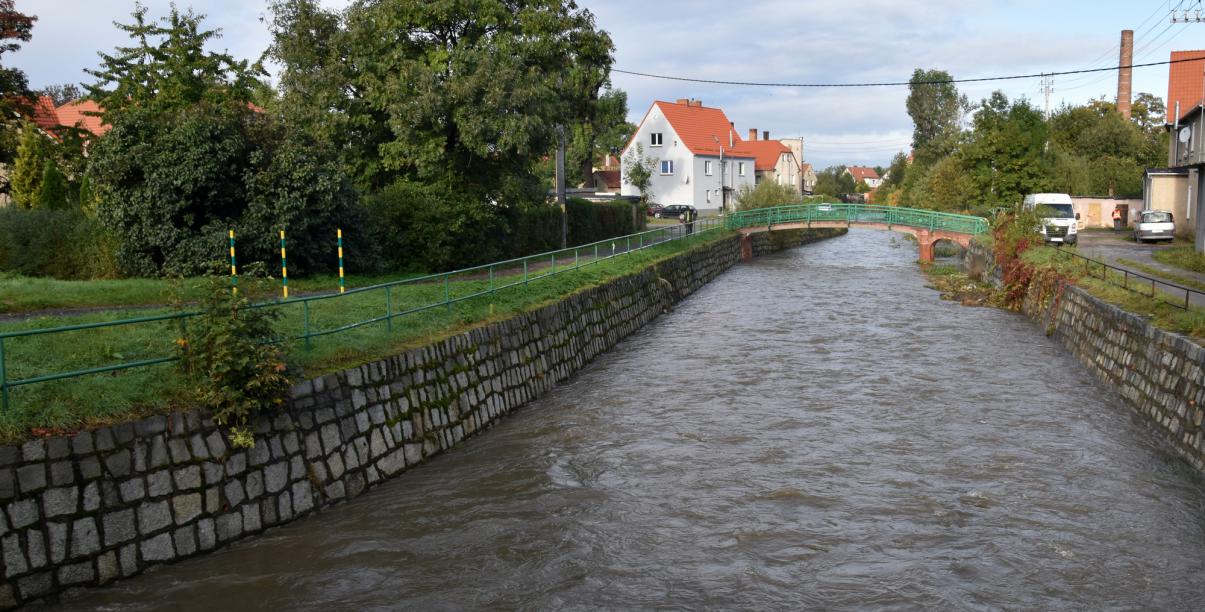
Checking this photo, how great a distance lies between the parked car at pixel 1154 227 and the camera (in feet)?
124

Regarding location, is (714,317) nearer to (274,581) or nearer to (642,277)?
(642,277)

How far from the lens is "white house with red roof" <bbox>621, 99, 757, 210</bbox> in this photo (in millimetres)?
73250

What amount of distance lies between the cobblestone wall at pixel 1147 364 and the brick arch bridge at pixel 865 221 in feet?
68.4

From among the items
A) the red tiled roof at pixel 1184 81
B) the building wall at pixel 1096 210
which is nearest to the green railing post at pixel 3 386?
the red tiled roof at pixel 1184 81

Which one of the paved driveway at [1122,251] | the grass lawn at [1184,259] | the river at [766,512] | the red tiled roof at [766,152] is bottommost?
the river at [766,512]

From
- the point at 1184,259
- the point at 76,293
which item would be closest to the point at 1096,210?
the point at 1184,259

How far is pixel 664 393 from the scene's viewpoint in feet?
56.0

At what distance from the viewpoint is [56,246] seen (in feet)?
70.5

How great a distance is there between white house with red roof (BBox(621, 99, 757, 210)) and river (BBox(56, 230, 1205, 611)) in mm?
55896

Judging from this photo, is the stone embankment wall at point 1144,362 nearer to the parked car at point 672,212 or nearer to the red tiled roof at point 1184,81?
the red tiled roof at point 1184,81

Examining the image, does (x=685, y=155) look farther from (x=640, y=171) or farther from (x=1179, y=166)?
(x=1179, y=166)

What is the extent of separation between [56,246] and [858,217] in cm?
3488

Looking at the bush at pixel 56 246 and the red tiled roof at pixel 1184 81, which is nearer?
the bush at pixel 56 246

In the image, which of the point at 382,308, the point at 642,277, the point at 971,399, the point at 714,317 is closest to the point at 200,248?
the point at 382,308
